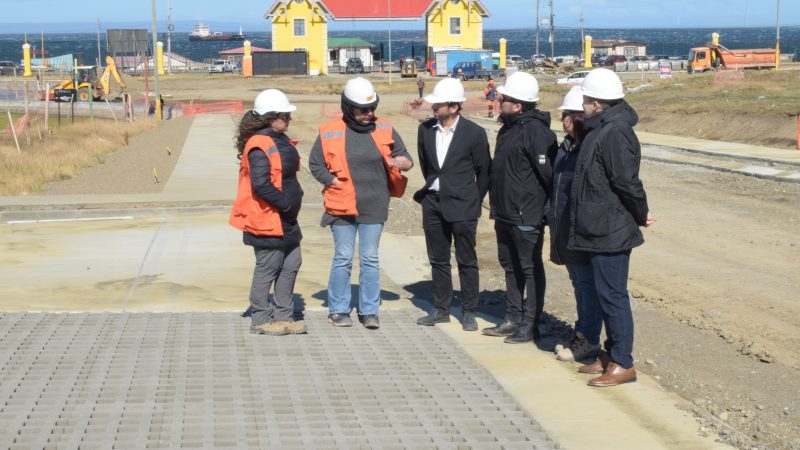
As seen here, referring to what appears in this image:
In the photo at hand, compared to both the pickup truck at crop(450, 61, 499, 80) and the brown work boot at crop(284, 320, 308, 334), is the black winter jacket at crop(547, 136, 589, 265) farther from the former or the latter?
the pickup truck at crop(450, 61, 499, 80)

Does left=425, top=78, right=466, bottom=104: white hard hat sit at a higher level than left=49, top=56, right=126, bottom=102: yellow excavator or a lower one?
higher

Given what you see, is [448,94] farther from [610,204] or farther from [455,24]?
[455,24]

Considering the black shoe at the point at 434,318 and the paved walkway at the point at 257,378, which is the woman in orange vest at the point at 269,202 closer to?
the paved walkway at the point at 257,378

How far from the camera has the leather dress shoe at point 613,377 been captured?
23.6 feet

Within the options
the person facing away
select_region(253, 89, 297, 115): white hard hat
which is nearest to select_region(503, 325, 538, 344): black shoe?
the person facing away

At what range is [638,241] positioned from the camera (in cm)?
715

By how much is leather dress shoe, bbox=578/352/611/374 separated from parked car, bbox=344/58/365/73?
300 ft

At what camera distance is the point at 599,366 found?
7520mm

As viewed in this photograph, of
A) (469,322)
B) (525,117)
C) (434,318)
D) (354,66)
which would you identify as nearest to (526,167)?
(525,117)

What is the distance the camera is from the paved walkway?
620cm

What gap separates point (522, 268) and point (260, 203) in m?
1.87

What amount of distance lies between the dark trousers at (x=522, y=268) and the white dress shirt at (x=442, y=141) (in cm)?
57

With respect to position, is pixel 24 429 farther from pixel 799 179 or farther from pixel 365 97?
pixel 799 179

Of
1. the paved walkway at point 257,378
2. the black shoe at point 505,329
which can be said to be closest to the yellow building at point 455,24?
the paved walkway at point 257,378
